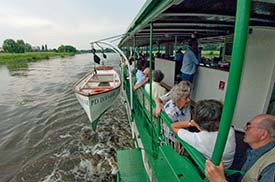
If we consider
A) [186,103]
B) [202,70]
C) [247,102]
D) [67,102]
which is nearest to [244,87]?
[247,102]

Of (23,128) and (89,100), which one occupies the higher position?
(89,100)

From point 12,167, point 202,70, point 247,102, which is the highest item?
point 202,70

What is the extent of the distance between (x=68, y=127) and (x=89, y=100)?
125 inches

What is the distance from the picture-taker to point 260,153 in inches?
48.9

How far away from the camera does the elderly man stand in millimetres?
1029

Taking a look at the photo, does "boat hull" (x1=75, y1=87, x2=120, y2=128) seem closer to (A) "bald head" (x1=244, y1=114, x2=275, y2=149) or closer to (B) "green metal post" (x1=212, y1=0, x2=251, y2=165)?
(A) "bald head" (x1=244, y1=114, x2=275, y2=149)

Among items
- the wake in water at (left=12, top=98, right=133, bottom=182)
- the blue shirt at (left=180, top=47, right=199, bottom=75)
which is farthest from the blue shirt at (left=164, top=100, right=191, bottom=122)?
the wake in water at (left=12, top=98, right=133, bottom=182)

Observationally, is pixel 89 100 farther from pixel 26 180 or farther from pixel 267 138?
pixel 267 138

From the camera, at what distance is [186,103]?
7.70ft

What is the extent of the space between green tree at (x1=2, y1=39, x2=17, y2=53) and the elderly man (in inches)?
3028

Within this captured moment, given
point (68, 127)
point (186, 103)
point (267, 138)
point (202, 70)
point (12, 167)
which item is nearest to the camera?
point (267, 138)

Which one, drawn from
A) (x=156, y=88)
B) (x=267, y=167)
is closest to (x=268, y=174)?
(x=267, y=167)

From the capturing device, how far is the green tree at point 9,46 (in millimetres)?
62122

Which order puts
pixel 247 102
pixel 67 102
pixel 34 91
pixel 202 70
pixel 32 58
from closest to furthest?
1. pixel 247 102
2. pixel 202 70
3. pixel 67 102
4. pixel 34 91
5. pixel 32 58
